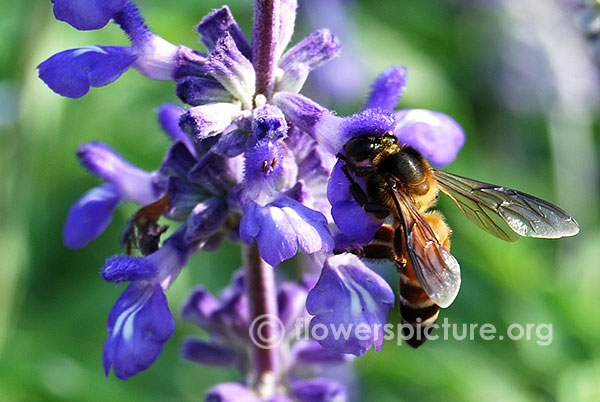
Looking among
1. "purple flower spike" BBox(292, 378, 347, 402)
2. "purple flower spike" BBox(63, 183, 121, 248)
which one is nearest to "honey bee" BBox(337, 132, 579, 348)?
"purple flower spike" BBox(292, 378, 347, 402)

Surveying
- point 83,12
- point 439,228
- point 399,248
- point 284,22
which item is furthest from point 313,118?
point 83,12

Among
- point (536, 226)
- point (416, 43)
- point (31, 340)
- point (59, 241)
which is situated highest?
point (416, 43)

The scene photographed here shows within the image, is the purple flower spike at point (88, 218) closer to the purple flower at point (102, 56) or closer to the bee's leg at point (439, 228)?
the purple flower at point (102, 56)

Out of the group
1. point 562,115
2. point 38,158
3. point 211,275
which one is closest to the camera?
point 38,158

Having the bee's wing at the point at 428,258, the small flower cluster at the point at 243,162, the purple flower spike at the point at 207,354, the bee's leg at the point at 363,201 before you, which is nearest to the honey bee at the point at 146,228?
the small flower cluster at the point at 243,162

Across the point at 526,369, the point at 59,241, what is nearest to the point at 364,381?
the point at 526,369

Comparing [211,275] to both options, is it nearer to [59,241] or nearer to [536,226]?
[59,241]
